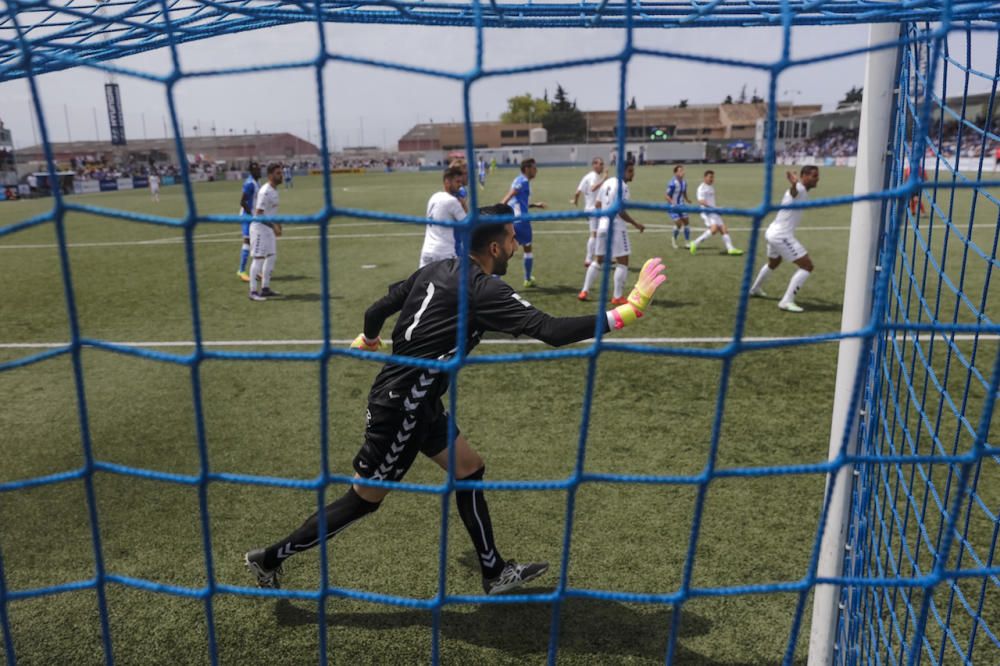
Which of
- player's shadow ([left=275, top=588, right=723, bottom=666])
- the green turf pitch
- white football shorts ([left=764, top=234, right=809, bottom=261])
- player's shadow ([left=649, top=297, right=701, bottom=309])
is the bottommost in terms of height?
player's shadow ([left=275, top=588, right=723, bottom=666])

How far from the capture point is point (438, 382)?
10.5 feet

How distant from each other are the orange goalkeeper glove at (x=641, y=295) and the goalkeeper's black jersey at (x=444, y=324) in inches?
4.7

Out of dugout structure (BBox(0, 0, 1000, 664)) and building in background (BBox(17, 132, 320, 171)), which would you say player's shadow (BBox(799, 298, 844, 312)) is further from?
building in background (BBox(17, 132, 320, 171))

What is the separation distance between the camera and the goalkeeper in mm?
3074

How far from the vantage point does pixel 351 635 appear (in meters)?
3.18

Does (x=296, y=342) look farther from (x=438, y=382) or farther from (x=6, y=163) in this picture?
(x=6, y=163)

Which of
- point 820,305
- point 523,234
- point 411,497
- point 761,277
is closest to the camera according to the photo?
point 411,497

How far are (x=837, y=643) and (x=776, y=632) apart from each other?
0.27 metres

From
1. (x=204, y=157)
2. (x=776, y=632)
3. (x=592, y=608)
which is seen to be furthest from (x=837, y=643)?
(x=204, y=157)

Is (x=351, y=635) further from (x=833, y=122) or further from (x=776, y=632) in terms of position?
(x=833, y=122)

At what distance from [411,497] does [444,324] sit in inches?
61.4

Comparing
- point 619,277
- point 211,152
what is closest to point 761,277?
point 619,277

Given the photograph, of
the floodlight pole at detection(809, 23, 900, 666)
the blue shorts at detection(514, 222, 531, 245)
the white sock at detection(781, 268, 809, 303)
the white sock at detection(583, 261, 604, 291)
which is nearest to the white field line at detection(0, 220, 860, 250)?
the blue shorts at detection(514, 222, 531, 245)

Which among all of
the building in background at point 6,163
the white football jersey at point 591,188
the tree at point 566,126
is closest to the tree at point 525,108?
the tree at point 566,126
